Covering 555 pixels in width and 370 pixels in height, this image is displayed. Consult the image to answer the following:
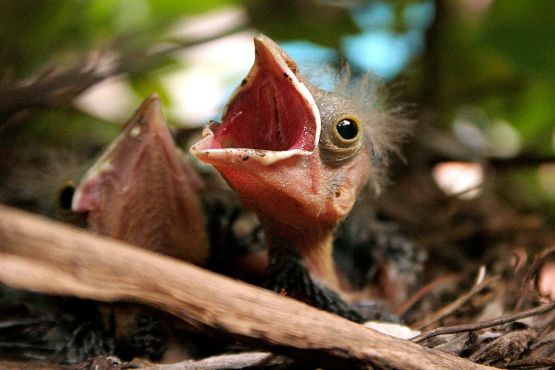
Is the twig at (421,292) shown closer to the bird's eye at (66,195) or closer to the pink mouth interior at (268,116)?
the pink mouth interior at (268,116)

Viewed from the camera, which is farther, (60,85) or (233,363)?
(60,85)

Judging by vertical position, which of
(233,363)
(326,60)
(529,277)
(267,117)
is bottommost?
(233,363)

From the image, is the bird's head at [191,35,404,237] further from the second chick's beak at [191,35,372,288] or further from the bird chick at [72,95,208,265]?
the bird chick at [72,95,208,265]

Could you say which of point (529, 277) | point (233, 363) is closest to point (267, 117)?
point (233, 363)

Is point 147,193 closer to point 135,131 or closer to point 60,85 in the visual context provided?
point 135,131

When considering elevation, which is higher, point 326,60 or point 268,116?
point 326,60

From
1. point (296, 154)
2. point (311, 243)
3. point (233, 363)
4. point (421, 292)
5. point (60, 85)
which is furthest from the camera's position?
point (421, 292)

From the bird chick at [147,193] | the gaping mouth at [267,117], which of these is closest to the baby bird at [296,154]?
the gaping mouth at [267,117]

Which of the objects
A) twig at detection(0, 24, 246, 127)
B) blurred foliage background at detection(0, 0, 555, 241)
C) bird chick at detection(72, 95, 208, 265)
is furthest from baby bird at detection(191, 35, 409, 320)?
blurred foliage background at detection(0, 0, 555, 241)
